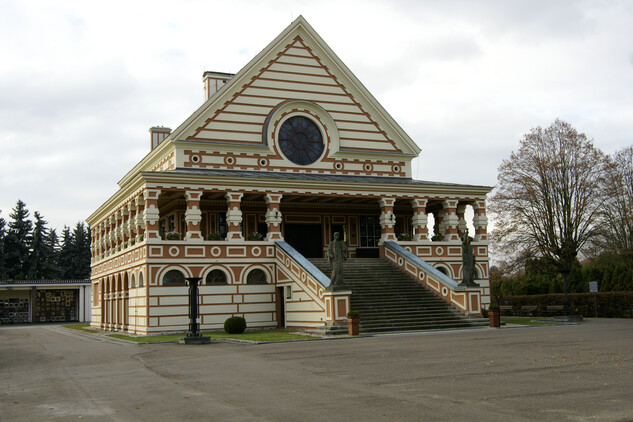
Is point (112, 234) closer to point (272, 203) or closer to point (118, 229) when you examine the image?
point (118, 229)

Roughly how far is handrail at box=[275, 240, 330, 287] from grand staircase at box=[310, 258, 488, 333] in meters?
1.15

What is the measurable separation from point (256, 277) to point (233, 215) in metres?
3.20

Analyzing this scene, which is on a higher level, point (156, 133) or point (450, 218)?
point (156, 133)

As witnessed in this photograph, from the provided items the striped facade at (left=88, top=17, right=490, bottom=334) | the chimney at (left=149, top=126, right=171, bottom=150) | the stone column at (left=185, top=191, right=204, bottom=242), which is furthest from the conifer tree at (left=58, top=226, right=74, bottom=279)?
the stone column at (left=185, top=191, right=204, bottom=242)

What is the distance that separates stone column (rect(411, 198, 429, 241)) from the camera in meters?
36.2

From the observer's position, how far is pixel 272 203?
33.0 m

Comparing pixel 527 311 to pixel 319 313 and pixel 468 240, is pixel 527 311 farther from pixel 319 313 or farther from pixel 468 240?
pixel 319 313

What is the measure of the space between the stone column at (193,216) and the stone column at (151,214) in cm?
140

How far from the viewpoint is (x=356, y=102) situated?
1507 inches

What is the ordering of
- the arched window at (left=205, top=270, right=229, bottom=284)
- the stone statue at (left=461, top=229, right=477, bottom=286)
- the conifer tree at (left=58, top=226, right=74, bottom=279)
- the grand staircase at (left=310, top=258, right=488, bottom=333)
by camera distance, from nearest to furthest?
the grand staircase at (left=310, top=258, right=488, bottom=333) → the stone statue at (left=461, top=229, right=477, bottom=286) → the arched window at (left=205, top=270, right=229, bottom=284) → the conifer tree at (left=58, top=226, right=74, bottom=279)

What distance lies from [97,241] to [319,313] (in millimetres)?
23962

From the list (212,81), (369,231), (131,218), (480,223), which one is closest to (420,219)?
(369,231)

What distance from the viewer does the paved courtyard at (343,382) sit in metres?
9.90

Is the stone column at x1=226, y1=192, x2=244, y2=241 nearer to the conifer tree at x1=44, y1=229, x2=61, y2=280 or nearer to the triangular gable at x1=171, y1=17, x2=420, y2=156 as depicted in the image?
the triangular gable at x1=171, y1=17, x2=420, y2=156
